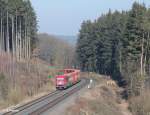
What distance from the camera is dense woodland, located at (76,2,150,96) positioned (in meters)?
61.3

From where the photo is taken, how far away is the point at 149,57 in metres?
68.9

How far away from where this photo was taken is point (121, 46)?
288 feet

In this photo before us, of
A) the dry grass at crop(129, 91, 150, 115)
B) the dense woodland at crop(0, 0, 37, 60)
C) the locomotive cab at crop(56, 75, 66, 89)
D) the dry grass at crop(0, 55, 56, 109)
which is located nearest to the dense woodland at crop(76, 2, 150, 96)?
the dry grass at crop(129, 91, 150, 115)

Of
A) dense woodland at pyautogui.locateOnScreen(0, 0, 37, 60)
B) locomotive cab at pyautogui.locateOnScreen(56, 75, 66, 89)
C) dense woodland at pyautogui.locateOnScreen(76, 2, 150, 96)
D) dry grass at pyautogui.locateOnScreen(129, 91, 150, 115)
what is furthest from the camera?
dense woodland at pyautogui.locateOnScreen(0, 0, 37, 60)

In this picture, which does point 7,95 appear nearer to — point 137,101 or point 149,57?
point 137,101

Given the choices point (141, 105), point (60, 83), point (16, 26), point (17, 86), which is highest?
point (16, 26)

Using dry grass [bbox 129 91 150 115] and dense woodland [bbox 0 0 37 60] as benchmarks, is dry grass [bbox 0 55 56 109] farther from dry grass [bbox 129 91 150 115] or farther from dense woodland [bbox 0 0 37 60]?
dense woodland [bbox 0 0 37 60]

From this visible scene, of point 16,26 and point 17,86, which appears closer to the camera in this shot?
point 17,86

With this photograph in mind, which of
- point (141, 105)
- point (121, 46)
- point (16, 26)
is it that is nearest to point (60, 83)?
point (141, 105)

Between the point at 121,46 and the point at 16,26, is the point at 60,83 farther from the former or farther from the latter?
the point at 16,26

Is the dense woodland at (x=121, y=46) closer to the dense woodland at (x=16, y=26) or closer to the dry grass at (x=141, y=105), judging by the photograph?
the dry grass at (x=141, y=105)

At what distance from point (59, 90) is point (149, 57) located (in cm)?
1747

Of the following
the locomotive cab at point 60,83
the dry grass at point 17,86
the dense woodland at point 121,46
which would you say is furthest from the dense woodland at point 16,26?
the locomotive cab at point 60,83

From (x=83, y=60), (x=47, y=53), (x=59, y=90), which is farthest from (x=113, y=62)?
(x=47, y=53)
